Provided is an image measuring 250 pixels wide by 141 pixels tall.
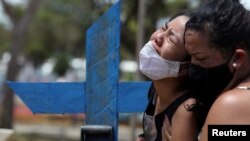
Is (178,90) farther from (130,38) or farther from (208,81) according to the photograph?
(130,38)

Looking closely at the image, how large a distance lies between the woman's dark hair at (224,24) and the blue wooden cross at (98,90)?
846 mm

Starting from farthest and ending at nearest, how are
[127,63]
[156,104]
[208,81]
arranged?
[127,63] → [156,104] → [208,81]

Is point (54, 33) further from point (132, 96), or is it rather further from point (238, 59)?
point (238, 59)

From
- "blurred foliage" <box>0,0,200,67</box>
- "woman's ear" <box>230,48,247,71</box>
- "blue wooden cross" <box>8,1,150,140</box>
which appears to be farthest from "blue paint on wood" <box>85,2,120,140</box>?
"blurred foliage" <box>0,0,200,67</box>

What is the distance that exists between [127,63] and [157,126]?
29.7 meters

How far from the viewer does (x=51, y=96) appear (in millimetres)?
2908

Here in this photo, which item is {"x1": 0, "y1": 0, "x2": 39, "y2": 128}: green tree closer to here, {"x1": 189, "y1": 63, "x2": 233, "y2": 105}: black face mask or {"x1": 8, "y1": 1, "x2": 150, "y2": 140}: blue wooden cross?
{"x1": 8, "y1": 1, "x2": 150, "y2": 140}: blue wooden cross

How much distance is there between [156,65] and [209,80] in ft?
1.07

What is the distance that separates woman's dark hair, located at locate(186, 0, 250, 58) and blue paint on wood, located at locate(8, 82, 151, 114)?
1.15 metres

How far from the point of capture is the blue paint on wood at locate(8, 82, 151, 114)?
9.46ft

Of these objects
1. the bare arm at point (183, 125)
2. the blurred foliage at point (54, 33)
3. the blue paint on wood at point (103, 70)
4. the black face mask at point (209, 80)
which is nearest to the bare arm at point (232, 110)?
the black face mask at point (209, 80)

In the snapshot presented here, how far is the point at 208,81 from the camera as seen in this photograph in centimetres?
178

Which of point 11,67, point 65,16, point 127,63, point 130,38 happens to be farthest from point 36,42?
point 11,67

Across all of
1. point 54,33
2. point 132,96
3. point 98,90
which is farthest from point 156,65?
point 54,33
